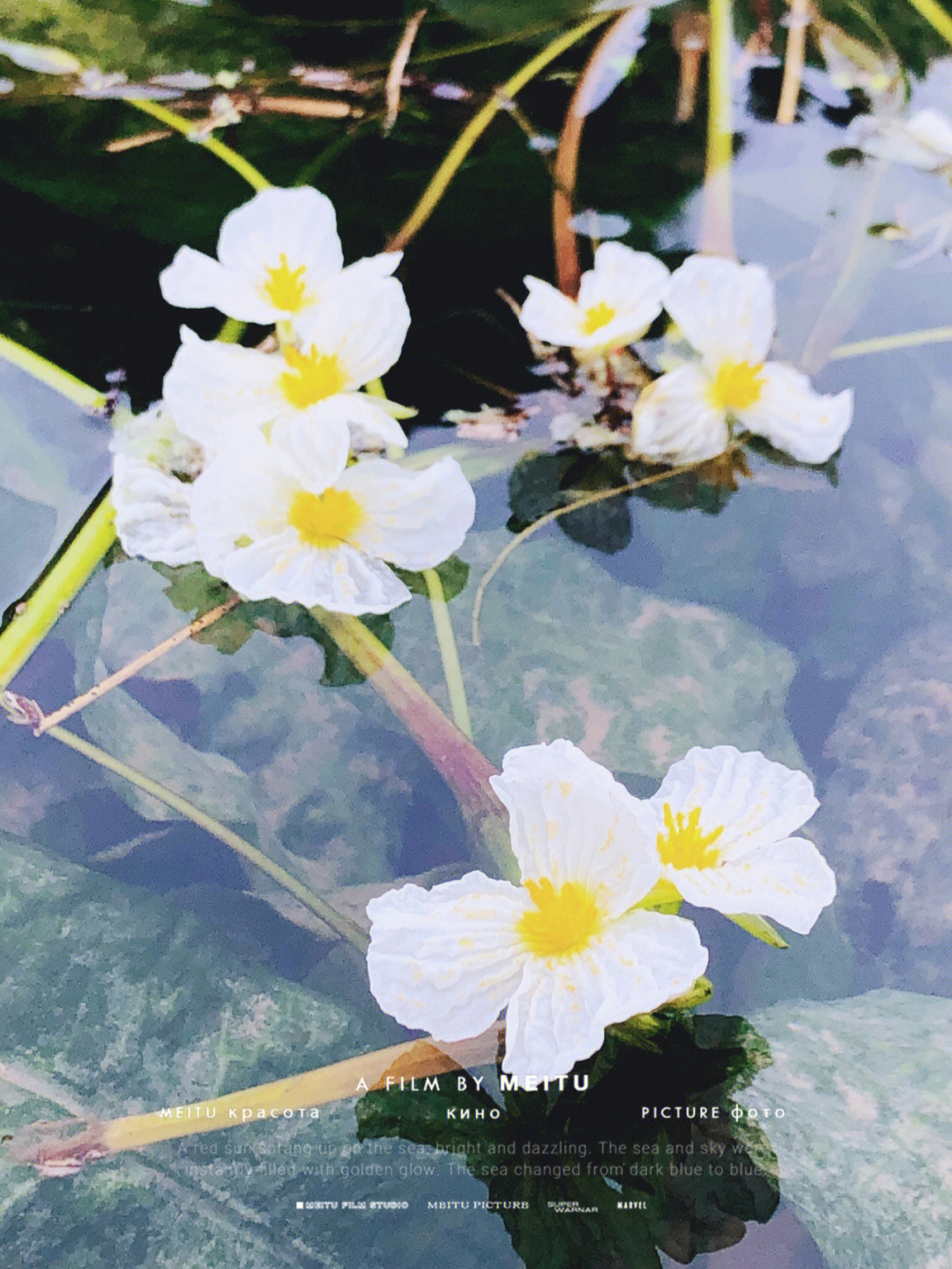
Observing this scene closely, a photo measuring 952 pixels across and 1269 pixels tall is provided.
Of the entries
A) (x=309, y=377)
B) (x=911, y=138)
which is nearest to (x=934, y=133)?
(x=911, y=138)

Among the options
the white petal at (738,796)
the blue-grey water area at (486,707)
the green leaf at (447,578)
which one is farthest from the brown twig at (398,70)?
the white petal at (738,796)

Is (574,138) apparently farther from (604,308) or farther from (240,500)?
(240,500)

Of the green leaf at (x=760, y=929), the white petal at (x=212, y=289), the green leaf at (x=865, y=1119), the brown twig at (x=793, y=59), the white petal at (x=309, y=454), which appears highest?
the brown twig at (x=793, y=59)

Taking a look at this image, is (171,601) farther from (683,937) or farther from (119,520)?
(683,937)

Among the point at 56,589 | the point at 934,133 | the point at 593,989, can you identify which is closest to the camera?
the point at 593,989

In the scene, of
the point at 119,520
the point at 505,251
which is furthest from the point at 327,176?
the point at 119,520

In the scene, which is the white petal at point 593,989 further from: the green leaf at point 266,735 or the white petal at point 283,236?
the white petal at point 283,236
